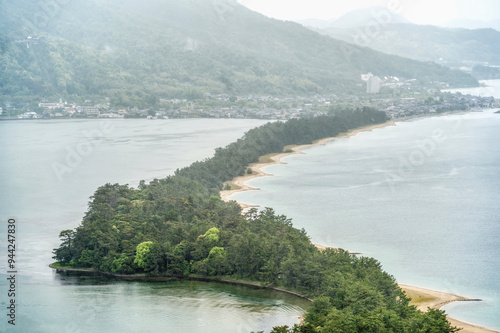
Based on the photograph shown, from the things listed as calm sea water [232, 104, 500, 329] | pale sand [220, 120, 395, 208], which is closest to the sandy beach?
pale sand [220, 120, 395, 208]

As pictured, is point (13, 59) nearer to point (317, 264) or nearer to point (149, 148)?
point (149, 148)

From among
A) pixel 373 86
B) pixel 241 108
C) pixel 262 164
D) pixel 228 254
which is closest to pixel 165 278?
pixel 228 254

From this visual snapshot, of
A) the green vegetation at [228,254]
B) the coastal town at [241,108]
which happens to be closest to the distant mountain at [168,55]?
the coastal town at [241,108]

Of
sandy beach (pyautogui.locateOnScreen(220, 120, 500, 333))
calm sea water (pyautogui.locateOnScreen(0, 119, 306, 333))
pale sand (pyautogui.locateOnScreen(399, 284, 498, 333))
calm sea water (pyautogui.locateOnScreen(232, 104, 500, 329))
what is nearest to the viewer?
sandy beach (pyautogui.locateOnScreen(220, 120, 500, 333))

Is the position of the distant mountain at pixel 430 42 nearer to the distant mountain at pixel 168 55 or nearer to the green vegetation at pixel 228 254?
the distant mountain at pixel 168 55

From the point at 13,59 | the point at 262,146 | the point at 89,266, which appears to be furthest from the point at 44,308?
the point at 13,59

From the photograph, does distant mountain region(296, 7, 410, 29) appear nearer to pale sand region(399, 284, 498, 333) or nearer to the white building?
the white building
